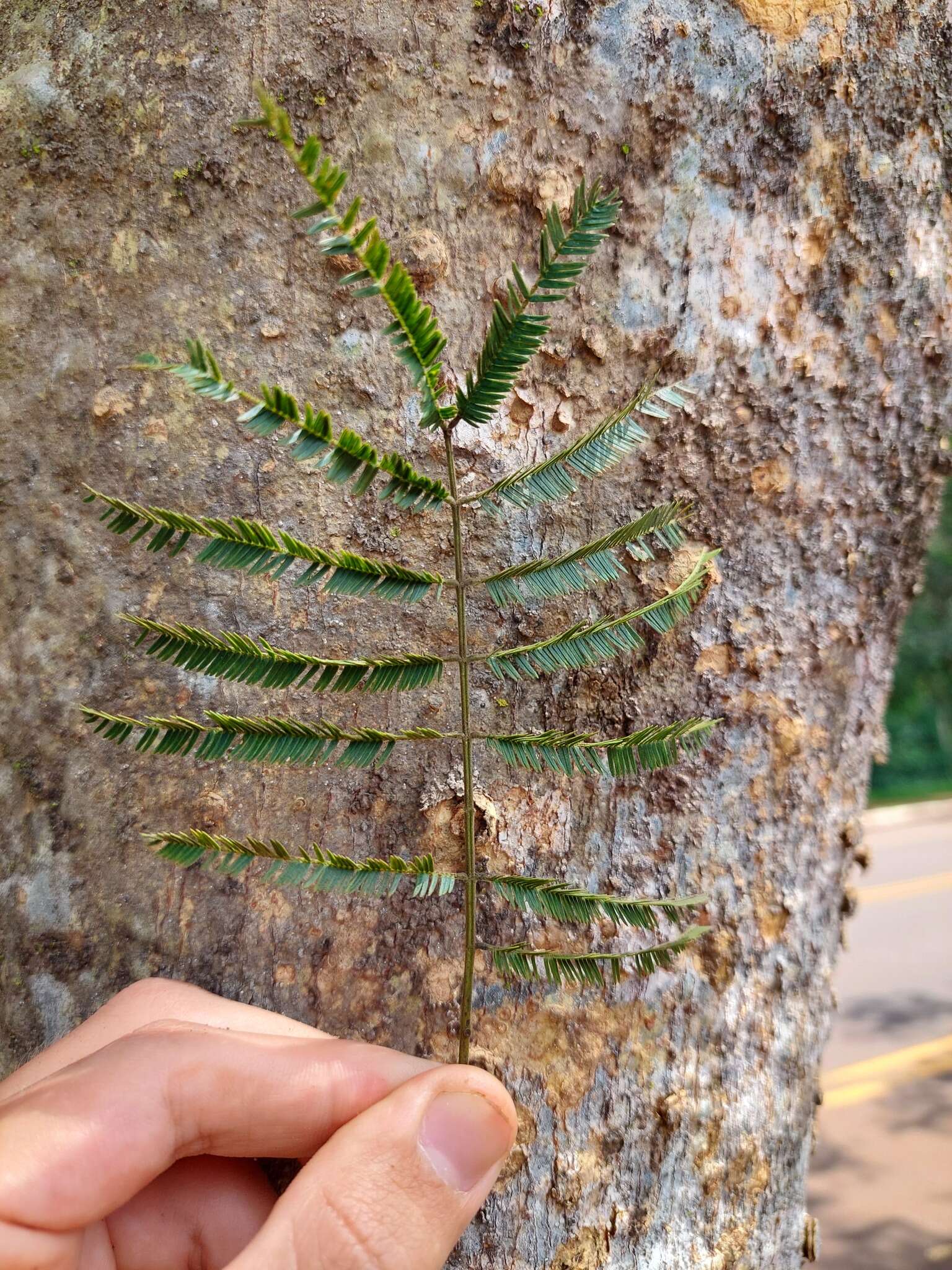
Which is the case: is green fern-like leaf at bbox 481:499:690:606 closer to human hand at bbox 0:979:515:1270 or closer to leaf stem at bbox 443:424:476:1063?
leaf stem at bbox 443:424:476:1063

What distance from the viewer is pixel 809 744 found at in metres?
1.19

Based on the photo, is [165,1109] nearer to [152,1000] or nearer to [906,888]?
[152,1000]

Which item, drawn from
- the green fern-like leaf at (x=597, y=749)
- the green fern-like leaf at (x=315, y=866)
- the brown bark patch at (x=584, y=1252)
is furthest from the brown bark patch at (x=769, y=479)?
the brown bark patch at (x=584, y=1252)

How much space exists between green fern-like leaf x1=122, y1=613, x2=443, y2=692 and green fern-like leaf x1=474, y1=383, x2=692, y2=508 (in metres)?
0.18

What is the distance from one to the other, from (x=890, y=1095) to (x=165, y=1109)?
252 inches

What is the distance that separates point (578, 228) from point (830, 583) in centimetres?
61

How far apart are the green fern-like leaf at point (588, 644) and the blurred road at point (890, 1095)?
12.1 ft

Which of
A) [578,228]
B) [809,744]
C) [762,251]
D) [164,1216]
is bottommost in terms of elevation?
[164,1216]

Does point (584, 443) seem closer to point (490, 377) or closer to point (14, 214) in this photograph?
point (490, 377)

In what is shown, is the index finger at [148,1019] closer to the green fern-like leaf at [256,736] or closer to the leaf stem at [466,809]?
the leaf stem at [466,809]

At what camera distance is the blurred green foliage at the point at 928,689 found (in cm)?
1492

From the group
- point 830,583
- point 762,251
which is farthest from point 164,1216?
point 762,251

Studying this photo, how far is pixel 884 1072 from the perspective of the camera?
6320 mm

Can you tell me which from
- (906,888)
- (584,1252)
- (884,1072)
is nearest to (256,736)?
(584,1252)
